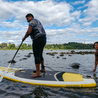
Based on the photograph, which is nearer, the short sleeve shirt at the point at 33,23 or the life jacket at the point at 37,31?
the short sleeve shirt at the point at 33,23

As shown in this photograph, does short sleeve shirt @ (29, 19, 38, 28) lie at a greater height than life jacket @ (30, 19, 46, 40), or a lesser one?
greater

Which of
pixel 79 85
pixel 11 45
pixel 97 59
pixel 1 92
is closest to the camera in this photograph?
pixel 1 92

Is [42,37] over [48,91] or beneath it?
over

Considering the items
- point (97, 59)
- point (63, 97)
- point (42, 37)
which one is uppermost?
point (42, 37)

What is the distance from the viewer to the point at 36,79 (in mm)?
4816

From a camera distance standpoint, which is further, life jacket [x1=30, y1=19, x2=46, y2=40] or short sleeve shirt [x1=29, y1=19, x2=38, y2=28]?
life jacket [x1=30, y1=19, x2=46, y2=40]

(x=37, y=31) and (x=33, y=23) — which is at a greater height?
(x=33, y=23)

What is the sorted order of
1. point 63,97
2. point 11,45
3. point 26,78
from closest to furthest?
point 63,97
point 26,78
point 11,45

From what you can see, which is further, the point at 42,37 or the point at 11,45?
the point at 11,45

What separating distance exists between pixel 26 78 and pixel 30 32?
236 centimetres

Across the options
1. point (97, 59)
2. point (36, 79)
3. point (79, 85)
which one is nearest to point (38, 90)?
point (36, 79)

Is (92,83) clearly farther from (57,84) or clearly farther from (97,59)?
(97,59)

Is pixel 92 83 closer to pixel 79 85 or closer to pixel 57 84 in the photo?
pixel 79 85

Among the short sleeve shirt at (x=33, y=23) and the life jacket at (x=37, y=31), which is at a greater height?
the short sleeve shirt at (x=33, y=23)
